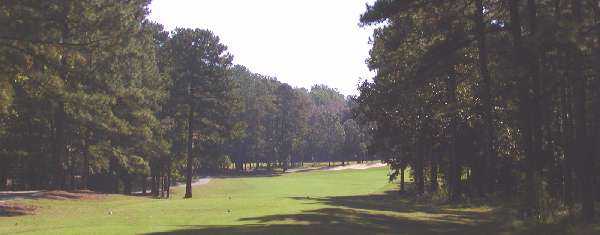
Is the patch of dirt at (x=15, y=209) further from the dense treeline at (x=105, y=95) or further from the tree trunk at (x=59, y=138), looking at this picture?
the tree trunk at (x=59, y=138)

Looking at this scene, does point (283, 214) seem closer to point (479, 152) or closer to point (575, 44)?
point (575, 44)

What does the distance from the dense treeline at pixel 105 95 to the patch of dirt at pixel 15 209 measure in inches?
171

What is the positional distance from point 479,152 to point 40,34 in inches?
965

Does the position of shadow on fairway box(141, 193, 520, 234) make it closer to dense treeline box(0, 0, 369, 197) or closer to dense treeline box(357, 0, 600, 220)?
dense treeline box(357, 0, 600, 220)

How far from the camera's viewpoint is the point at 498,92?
2769cm

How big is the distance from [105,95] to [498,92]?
58.1 feet

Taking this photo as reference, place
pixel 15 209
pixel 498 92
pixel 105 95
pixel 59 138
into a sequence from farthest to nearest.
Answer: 1. pixel 59 138
2. pixel 105 95
3. pixel 15 209
4. pixel 498 92

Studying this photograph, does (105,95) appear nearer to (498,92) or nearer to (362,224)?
(362,224)

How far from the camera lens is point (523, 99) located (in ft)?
67.2

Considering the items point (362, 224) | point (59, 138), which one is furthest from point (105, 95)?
point (59, 138)

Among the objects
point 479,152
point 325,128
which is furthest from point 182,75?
point 325,128

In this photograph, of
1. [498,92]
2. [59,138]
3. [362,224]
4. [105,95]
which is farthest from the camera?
[59,138]

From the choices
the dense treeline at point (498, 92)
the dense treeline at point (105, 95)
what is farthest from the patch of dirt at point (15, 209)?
the dense treeline at point (498, 92)

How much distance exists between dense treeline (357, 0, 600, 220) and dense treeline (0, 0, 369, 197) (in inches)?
465
